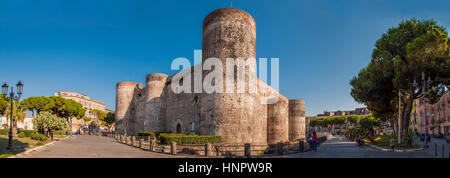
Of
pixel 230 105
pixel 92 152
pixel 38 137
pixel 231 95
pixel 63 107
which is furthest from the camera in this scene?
pixel 63 107

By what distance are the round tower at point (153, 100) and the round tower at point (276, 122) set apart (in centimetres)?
1465

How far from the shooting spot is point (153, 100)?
37.8m

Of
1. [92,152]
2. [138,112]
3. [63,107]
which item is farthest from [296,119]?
[63,107]

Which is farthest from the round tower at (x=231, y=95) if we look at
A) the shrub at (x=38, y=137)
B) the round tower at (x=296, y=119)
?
the round tower at (x=296, y=119)

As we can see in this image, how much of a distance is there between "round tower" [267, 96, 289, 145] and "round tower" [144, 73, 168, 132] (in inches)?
577

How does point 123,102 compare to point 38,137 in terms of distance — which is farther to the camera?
point 123,102

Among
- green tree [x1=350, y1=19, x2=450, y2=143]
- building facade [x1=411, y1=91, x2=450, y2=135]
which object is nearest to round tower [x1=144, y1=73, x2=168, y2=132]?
green tree [x1=350, y1=19, x2=450, y2=143]

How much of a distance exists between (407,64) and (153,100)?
96.0ft

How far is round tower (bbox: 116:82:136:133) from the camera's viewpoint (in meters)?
50.4

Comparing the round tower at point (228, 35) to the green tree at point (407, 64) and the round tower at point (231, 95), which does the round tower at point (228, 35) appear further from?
the green tree at point (407, 64)

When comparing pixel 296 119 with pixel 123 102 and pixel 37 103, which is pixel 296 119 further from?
pixel 37 103

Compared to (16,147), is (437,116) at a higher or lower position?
higher

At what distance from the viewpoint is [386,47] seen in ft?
76.4
